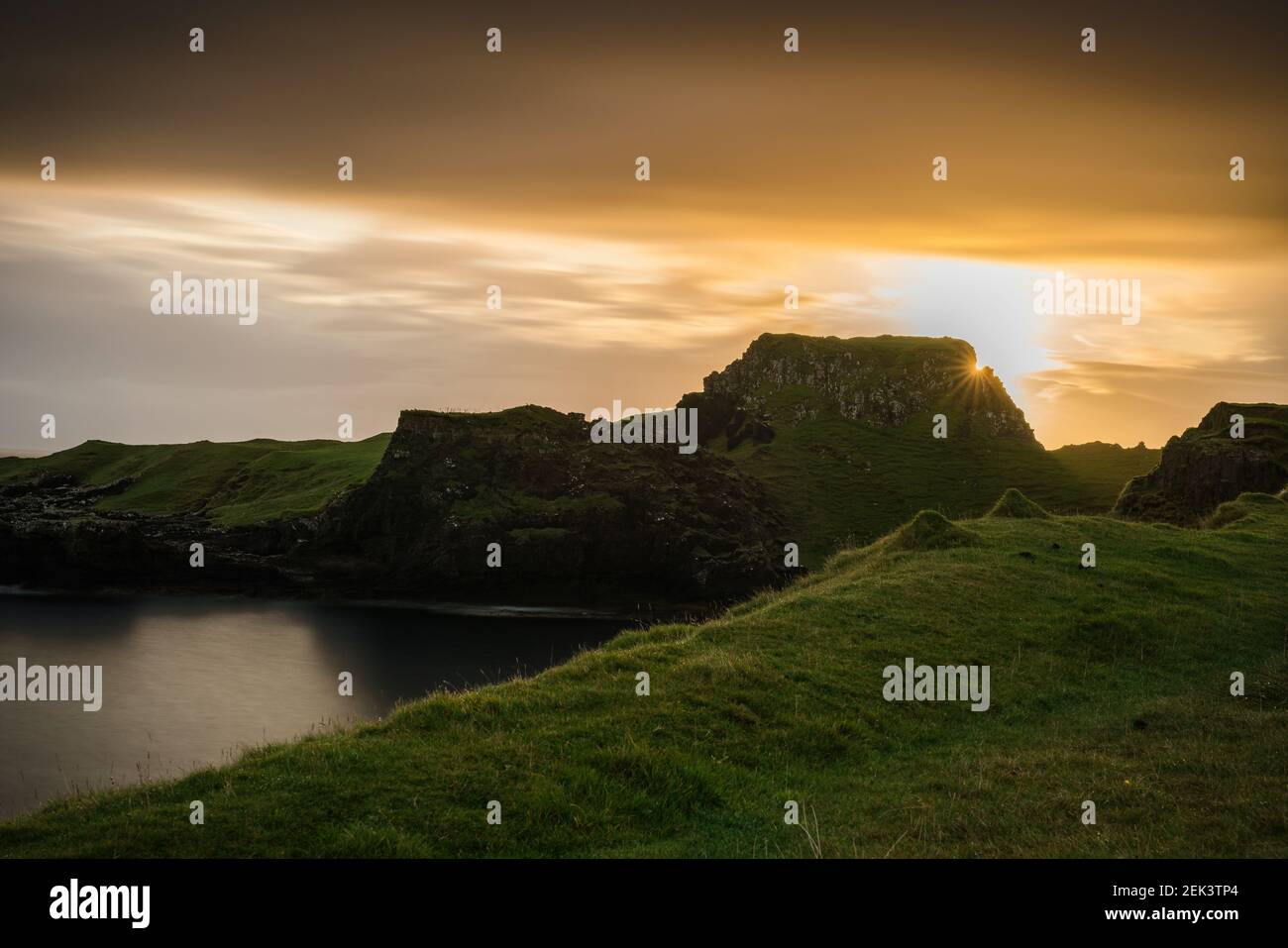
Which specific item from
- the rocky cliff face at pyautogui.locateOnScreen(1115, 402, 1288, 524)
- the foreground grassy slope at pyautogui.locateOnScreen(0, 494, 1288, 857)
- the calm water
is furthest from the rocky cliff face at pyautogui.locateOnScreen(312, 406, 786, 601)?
the foreground grassy slope at pyautogui.locateOnScreen(0, 494, 1288, 857)

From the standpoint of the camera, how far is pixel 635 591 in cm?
15538

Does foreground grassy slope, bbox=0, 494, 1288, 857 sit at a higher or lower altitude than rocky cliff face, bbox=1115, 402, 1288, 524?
lower

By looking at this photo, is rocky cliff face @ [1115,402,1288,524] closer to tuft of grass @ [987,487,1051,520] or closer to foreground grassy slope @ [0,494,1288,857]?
tuft of grass @ [987,487,1051,520]

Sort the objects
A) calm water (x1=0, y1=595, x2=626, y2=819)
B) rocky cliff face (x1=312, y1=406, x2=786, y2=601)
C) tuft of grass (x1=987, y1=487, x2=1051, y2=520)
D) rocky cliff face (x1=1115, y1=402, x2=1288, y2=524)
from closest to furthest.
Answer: tuft of grass (x1=987, y1=487, x2=1051, y2=520), calm water (x1=0, y1=595, x2=626, y2=819), rocky cliff face (x1=1115, y1=402, x2=1288, y2=524), rocky cliff face (x1=312, y1=406, x2=786, y2=601)

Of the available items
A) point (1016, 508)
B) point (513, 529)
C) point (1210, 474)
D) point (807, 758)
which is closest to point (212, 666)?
point (513, 529)

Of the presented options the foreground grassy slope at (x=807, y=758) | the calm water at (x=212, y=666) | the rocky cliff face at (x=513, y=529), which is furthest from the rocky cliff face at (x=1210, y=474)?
the foreground grassy slope at (x=807, y=758)

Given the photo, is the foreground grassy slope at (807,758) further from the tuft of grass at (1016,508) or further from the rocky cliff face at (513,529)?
the rocky cliff face at (513,529)

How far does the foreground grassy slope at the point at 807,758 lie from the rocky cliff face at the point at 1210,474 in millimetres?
73617

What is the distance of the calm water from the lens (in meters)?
75.9

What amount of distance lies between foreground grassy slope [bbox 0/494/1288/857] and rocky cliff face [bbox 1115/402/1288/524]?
73.6m

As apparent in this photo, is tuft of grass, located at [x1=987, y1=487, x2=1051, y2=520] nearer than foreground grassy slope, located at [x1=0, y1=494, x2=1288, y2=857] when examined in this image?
No

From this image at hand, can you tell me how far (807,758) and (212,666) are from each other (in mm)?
105360

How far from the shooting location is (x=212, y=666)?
364 ft
